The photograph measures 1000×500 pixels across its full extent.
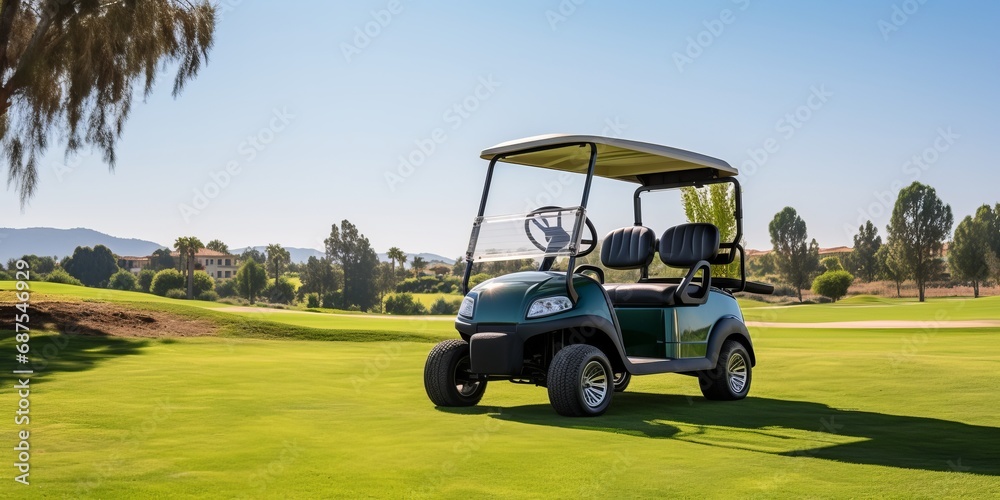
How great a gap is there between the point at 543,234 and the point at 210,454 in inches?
157

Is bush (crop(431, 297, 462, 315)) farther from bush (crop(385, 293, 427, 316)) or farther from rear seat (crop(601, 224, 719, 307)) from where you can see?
rear seat (crop(601, 224, 719, 307))

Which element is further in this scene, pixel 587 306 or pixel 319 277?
pixel 319 277

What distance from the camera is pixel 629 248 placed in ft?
34.8

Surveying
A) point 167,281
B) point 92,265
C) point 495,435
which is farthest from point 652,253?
point 92,265

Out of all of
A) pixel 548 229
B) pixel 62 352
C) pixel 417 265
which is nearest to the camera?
pixel 548 229

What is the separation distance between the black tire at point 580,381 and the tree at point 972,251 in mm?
82180

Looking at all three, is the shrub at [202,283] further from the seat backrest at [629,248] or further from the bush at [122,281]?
the seat backrest at [629,248]

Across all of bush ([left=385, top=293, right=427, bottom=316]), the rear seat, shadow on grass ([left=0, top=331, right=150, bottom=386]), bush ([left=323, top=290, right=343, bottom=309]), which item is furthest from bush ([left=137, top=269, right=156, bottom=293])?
the rear seat

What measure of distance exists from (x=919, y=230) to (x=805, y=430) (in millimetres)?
80778

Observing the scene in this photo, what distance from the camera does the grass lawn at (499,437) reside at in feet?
17.0

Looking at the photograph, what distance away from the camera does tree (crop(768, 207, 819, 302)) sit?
304ft

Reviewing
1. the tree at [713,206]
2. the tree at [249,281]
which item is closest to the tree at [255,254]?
the tree at [249,281]

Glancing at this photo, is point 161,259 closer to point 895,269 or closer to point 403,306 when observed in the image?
point 403,306

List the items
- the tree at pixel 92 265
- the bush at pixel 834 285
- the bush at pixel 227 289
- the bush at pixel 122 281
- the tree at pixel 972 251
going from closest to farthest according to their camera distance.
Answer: the bush at pixel 834 285, the tree at pixel 972 251, the bush at pixel 122 281, the bush at pixel 227 289, the tree at pixel 92 265
